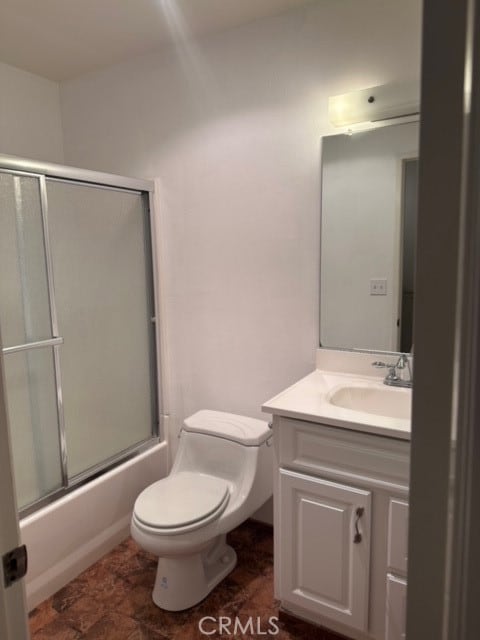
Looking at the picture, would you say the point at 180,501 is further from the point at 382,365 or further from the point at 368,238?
the point at 368,238

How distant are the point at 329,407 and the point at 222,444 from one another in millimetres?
687

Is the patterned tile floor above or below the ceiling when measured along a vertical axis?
below

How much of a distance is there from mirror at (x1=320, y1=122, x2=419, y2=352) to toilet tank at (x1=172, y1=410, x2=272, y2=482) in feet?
1.79

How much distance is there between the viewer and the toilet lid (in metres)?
1.71

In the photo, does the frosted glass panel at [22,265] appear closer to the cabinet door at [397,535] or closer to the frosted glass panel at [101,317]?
the frosted glass panel at [101,317]

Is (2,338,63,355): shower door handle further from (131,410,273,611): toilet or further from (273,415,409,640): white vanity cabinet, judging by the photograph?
(273,415,409,640): white vanity cabinet

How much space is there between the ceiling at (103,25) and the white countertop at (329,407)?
1591mm

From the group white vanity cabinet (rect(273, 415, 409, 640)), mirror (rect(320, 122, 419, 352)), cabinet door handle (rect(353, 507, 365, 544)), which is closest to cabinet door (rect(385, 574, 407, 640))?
white vanity cabinet (rect(273, 415, 409, 640))

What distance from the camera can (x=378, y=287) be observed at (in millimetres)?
1930

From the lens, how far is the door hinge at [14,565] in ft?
2.41

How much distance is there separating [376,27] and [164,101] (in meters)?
1.07

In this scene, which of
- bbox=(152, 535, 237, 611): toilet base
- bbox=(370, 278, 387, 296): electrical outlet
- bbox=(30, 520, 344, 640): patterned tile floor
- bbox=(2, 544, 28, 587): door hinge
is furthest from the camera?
bbox=(370, 278, 387, 296): electrical outlet

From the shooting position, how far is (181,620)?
1747 millimetres

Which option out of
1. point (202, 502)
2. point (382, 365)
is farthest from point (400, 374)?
point (202, 502)
